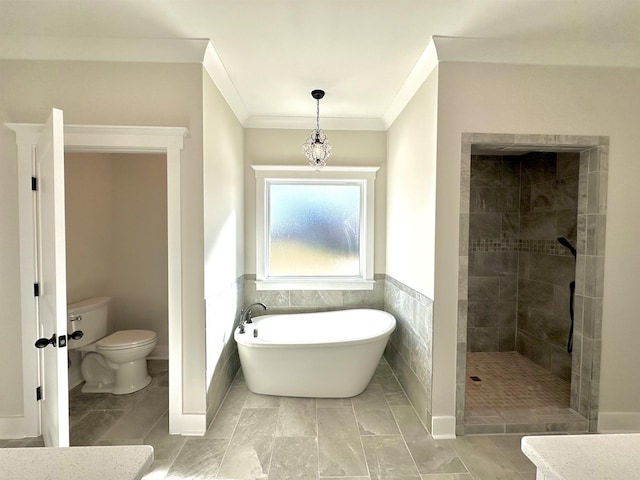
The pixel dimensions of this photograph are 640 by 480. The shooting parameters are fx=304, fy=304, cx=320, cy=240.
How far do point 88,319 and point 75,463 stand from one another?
251cm

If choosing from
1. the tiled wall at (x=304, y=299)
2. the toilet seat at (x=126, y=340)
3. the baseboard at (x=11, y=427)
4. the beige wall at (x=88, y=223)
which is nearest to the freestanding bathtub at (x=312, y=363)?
the tiled wall at (x=304, y=299)

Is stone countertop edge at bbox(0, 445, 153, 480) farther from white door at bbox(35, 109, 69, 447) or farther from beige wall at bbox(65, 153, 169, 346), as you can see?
beige wall at bbox(65, 153, 169, 346)

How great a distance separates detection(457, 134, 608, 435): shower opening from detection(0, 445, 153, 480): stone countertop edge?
6.22 ft

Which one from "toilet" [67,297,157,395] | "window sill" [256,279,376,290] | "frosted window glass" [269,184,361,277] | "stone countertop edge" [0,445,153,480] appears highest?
"frosted window glass" [269,184,361,277]

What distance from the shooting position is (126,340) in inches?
105

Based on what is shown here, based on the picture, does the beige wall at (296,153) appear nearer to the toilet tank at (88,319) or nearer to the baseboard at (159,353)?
the baseboard at (159,353)

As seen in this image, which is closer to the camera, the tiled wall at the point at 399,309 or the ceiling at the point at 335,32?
the ceiling at the point at 335,32

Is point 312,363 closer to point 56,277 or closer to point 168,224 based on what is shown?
point 168,224

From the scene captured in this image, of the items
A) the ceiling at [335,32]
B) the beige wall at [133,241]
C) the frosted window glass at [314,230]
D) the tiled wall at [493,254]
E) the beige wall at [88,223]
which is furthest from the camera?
the tiled wall at [493,254]

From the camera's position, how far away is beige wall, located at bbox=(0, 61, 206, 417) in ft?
6.47

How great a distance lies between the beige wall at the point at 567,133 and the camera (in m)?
2.01

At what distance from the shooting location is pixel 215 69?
216 centimetres

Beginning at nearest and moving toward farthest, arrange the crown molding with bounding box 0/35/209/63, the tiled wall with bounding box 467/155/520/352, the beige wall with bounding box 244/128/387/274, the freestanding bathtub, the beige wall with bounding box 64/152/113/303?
1. the crown molding with bounding box 0/35/209/63
2. the freestanding bathtub
3. the beige wall with bounding box 64/152/113/303
4. the beige wall with bounding box 244/128/387/274
5. the tiled wall with bounding box 467/155/520/352

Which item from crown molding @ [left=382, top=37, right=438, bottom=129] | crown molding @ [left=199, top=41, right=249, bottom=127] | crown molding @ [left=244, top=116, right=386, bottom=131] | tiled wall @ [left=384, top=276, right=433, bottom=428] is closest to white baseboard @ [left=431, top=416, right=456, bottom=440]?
tiled wall @ [left=384, top=276, right=433, bottom=428]
